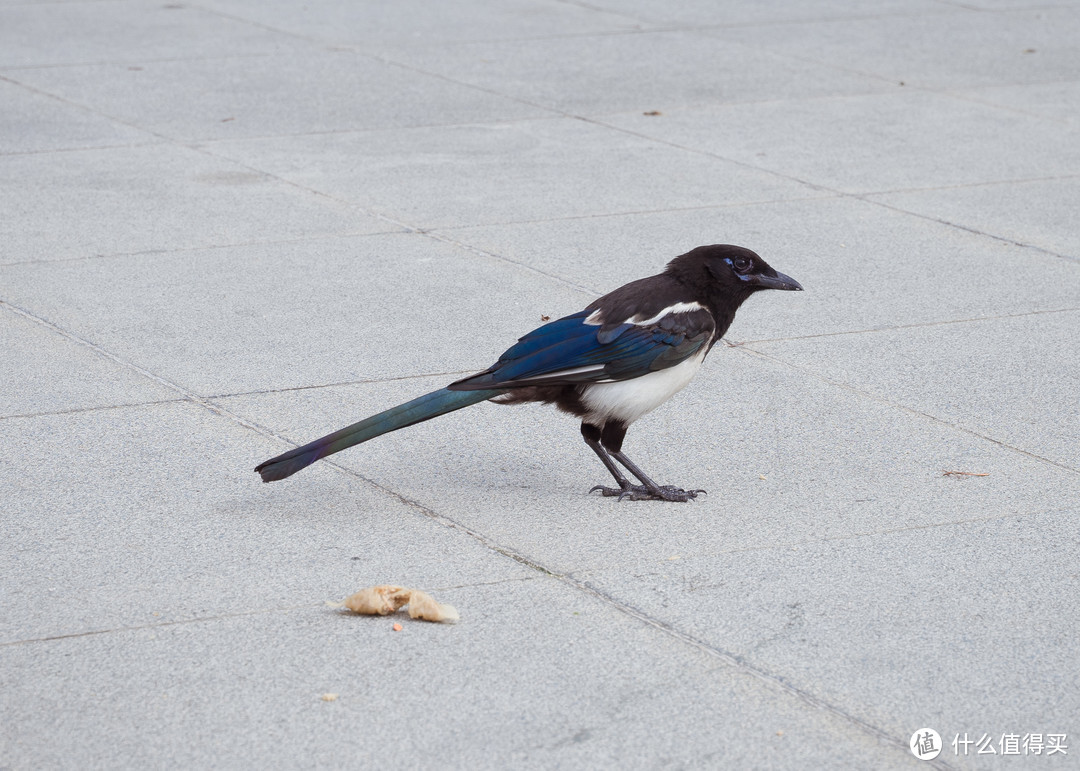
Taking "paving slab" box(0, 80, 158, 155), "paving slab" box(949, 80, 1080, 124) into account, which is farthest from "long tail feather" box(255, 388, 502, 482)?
"paving slab" box(949, 80, 1080, 124)

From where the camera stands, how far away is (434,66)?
12602 millimetres

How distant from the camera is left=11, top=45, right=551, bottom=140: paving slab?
1063 cm

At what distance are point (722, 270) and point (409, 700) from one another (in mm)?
2078

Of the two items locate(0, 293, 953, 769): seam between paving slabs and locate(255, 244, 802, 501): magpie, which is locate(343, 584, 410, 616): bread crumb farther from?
locate(255, 244, 802, 501): magpie

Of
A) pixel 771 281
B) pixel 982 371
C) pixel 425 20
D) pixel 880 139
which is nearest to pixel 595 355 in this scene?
pixel 771 281

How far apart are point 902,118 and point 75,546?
8.02 m

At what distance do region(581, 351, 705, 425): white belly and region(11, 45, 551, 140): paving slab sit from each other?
19.8 ft

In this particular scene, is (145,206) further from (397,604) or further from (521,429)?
(397,604)

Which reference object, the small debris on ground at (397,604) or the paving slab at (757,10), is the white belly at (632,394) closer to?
the small debris on ground at (397,604)

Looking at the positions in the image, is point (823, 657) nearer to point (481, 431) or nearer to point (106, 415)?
point (481, 431)

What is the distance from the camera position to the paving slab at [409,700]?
3.49m

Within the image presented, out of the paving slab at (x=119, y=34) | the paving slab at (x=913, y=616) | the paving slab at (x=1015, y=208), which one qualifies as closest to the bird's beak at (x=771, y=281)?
the paving slab at (x=913, y=616)

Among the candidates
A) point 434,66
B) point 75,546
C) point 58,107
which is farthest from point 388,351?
point 434,66
